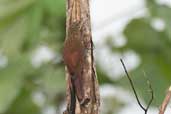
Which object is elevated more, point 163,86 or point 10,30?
point 10,30

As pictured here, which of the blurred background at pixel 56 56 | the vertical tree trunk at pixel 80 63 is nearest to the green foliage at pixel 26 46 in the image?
the blurred background at pixel 56 56

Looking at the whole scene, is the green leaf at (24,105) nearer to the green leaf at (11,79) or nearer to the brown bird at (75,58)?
the green leaf at (11,79)

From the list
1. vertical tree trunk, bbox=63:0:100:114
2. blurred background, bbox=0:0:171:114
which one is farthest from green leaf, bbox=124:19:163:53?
vertical tree trunk, bbox=63:0:100:114

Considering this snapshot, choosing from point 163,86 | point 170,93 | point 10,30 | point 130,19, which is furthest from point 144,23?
point 170,93

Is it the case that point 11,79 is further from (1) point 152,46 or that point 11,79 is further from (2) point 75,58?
(2) point 75,58

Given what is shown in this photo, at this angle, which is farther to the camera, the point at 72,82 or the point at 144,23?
the point at 144,23

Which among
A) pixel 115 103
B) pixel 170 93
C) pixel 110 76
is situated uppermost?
pixel 170 93

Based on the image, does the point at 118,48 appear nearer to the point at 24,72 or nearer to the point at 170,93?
the point at 24,72

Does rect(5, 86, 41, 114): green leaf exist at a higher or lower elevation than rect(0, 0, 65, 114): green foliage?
lower

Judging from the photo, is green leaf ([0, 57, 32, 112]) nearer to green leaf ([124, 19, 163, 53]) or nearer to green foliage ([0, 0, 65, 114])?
green foliage ([0, 0, 65, 114])
